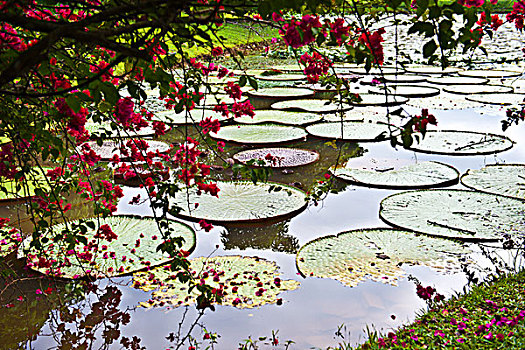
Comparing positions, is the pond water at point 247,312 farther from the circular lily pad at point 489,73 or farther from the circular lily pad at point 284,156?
the circular lily pad at point 489,73

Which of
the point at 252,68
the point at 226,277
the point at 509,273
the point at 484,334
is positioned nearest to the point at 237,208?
the point at 226,277

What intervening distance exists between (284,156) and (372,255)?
183 cm

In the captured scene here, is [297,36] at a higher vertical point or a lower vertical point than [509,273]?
higher

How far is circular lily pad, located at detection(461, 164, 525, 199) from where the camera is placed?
3.59 metres

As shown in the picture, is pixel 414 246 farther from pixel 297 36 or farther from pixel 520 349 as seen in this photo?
pixel 297 36

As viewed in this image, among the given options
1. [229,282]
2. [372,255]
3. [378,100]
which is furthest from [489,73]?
[229,282]

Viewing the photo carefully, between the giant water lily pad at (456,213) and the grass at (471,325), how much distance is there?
728 millimetres

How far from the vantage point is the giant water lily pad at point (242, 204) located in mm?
3334

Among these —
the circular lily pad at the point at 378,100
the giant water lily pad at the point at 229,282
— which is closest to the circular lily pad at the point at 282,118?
the circular lily pad at the point at 378,100

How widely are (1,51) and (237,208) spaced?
7.53 feet

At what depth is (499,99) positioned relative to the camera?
672 centimetres

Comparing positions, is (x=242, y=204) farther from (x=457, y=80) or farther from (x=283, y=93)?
(x=457, y=80)

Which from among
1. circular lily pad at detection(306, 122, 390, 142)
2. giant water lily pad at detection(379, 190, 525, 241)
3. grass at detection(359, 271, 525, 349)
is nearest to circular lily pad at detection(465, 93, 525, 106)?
circular lily pad at detection(306, 122, 390, 142)

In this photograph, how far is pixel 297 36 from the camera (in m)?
1.09
